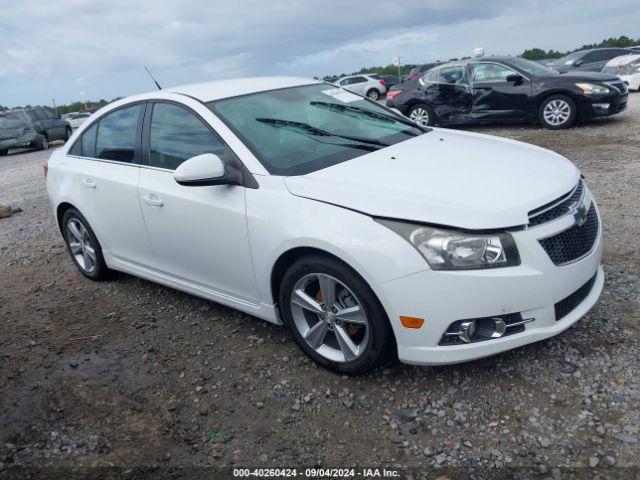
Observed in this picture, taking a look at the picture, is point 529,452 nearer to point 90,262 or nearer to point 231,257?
point 231,257

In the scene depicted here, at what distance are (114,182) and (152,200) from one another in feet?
1.85

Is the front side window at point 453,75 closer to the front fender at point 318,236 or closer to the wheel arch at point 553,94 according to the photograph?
→ the wheel arch at point 553,94

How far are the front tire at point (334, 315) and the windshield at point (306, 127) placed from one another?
62 cm

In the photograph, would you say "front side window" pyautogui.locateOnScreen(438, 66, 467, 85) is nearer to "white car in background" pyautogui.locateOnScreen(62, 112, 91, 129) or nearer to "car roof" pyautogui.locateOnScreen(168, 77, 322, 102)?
"car roof" pyautogui.locateOnScreen(168, 77, 322, 102)

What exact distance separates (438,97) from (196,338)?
9.29 meters

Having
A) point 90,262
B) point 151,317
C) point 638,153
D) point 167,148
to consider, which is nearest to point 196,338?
point 151,317

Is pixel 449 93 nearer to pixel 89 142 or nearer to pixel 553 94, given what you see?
pixel 553 94

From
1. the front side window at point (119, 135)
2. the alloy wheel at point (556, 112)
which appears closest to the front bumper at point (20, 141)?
the alloy wheel at point (556, 112)

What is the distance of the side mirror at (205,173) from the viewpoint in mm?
3242

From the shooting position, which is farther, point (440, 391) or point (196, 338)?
point (196, 338)

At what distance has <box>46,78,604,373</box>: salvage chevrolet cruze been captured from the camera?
270 cm

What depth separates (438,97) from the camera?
11758mm

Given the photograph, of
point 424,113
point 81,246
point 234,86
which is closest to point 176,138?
point 234,86

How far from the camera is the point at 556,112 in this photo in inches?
417
